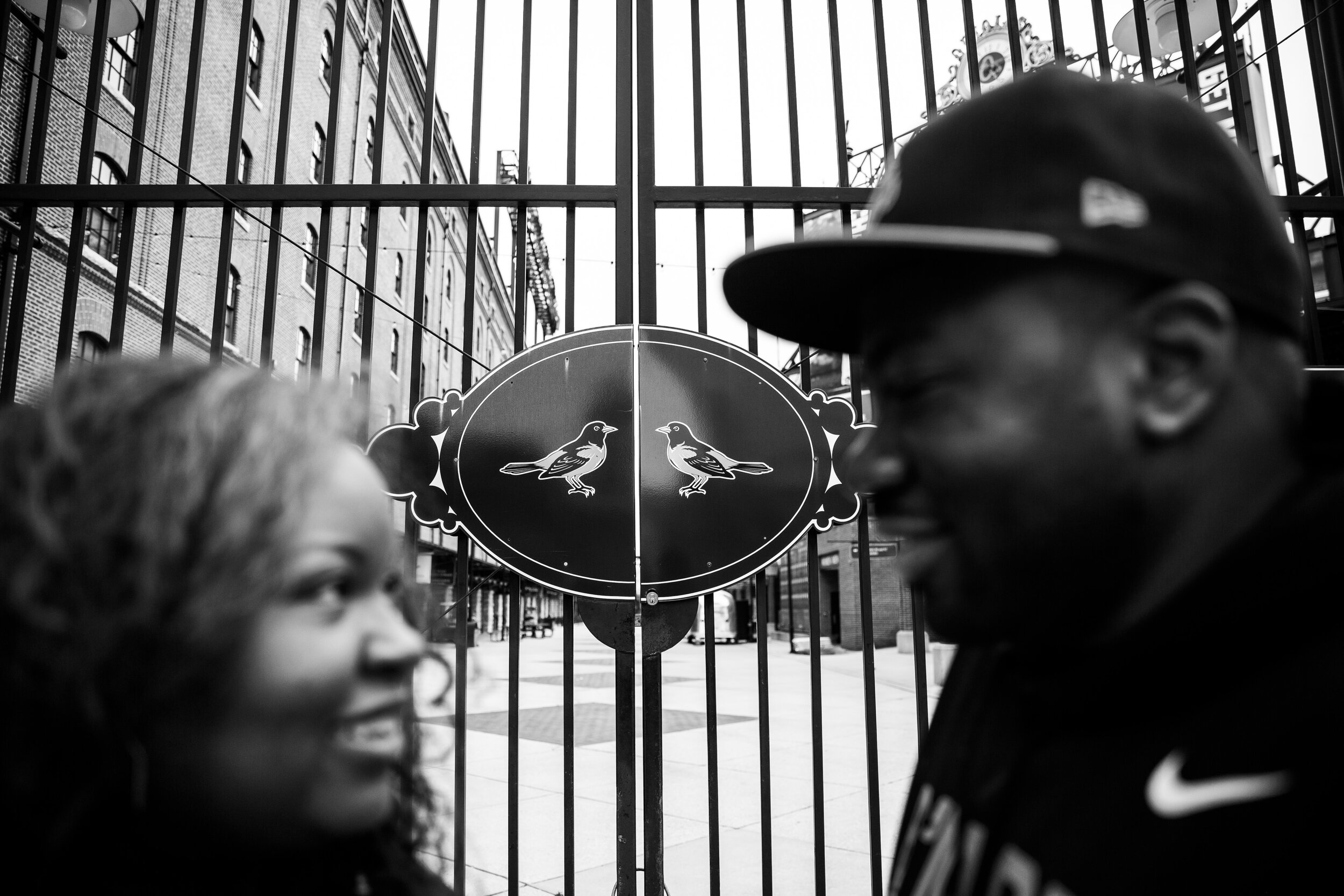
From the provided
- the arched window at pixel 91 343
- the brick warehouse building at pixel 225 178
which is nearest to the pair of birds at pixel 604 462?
the brick warehouse building at pixel 225 178

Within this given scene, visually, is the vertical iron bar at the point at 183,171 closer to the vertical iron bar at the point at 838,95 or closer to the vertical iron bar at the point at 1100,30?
the vertical iron bar at the point at 838,95

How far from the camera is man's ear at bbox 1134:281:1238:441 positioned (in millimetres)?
828

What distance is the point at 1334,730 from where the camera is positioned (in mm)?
716

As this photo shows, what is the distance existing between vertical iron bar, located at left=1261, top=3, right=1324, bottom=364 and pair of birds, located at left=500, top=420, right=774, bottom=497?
1.88 m

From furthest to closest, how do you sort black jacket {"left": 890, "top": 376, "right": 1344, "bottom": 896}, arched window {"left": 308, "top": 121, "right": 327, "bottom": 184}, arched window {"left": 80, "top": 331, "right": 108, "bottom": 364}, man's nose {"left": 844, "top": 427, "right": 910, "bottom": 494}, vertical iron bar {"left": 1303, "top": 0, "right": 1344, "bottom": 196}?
1. arched window {"left": 308, "top": 121, "right": 327, "bottom": 184}
2. arched window {"left": 80, "top": 331, "right": 108, "bottom": 364}
3. vertical iron bar {"left": 1303, "top": 0, "right": 1344, "bottom": 196}
4. man's nose {"left": 844, "top": 427, "right": 910, "bottom": 494}
5. black jacket {"left": 890, "top": 376, "right": 1344, "bottom": 896}

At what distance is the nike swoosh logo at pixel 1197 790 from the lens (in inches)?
28.6

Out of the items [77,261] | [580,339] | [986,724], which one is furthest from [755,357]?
[77,261]

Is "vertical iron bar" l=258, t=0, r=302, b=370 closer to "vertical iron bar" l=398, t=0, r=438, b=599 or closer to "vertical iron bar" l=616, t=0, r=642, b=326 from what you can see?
"vertical iron bar" l=398, t=0, r=438, b=599

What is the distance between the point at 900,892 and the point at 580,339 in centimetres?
204

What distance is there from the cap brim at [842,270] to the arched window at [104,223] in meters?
12.3

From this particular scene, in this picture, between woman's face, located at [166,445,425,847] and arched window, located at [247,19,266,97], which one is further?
arched window, located at [247,19,266,97]

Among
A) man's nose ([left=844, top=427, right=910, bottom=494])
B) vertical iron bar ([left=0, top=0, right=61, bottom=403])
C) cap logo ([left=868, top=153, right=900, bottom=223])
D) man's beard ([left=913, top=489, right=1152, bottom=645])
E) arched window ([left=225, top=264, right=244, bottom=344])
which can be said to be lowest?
man's beard ([left=913, top=489, right=1152, bottom=645])

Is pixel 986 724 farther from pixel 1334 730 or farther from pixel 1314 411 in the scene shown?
pixel 1314 411

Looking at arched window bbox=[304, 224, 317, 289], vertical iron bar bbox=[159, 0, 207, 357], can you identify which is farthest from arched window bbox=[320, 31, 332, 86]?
vertical iron bar bbox=[159, 0, 207, 357]
